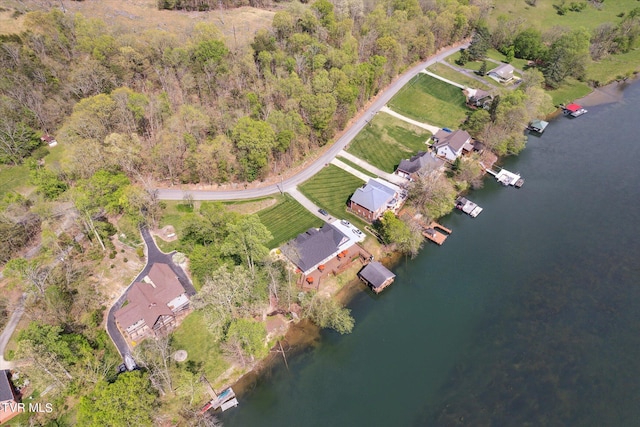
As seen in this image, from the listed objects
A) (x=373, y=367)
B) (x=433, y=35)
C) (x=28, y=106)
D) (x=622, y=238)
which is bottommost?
(x=373, y=367)

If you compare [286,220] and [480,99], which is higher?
[480,99]

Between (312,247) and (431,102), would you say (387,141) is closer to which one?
(431,102)

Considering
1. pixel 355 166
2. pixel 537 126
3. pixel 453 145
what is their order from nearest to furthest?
pixel 355 166 < pixel 453 145 < pixel 537 126

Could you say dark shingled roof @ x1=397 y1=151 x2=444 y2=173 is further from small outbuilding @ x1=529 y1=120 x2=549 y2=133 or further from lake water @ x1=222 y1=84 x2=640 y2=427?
small outbuilding @ x1=529 y1=120 x2=549 y2=133

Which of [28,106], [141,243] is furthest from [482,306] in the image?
[28,106]

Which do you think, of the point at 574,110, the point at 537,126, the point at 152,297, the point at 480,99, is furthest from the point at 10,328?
the point at 574,110

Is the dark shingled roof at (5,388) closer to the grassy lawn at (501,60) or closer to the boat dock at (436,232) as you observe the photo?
the boat dock at (436,232)

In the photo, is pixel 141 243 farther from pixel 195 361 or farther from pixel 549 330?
pixel 549 330
